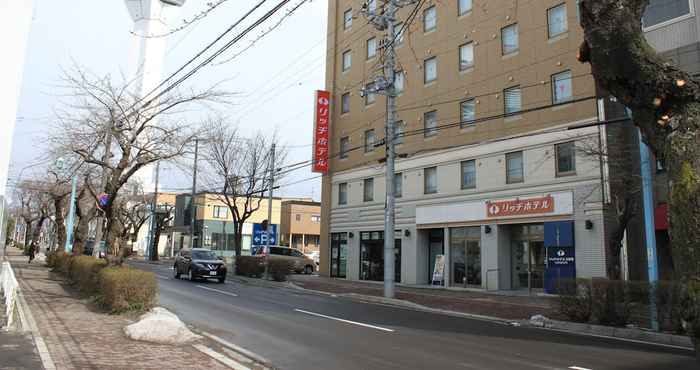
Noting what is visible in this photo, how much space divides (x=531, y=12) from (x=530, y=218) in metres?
8.93

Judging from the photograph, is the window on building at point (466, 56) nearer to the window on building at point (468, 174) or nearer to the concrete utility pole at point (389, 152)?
the window on building at point (468, 174)

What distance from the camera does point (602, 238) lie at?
1989 centimetres

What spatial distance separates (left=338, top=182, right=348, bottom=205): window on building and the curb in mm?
21700

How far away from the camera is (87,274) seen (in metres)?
15.1

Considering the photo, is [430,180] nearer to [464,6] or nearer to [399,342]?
[464,6]

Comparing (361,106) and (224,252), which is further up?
(361,106)

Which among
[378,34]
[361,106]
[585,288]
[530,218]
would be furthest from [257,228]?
[585,288]

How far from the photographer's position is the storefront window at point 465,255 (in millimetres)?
24734

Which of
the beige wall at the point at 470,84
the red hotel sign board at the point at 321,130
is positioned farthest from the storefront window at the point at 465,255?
the red hotel sign board at the point at 321,130

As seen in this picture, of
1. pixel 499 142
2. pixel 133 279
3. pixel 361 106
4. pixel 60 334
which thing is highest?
pixel 361 106

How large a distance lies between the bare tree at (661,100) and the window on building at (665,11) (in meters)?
15.3

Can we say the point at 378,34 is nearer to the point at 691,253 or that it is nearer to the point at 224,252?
the point at 691,253

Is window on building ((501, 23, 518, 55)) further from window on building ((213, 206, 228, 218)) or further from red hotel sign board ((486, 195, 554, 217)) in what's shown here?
window on building ((213, 206, 228, 218))

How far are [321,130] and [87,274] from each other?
2063cm
